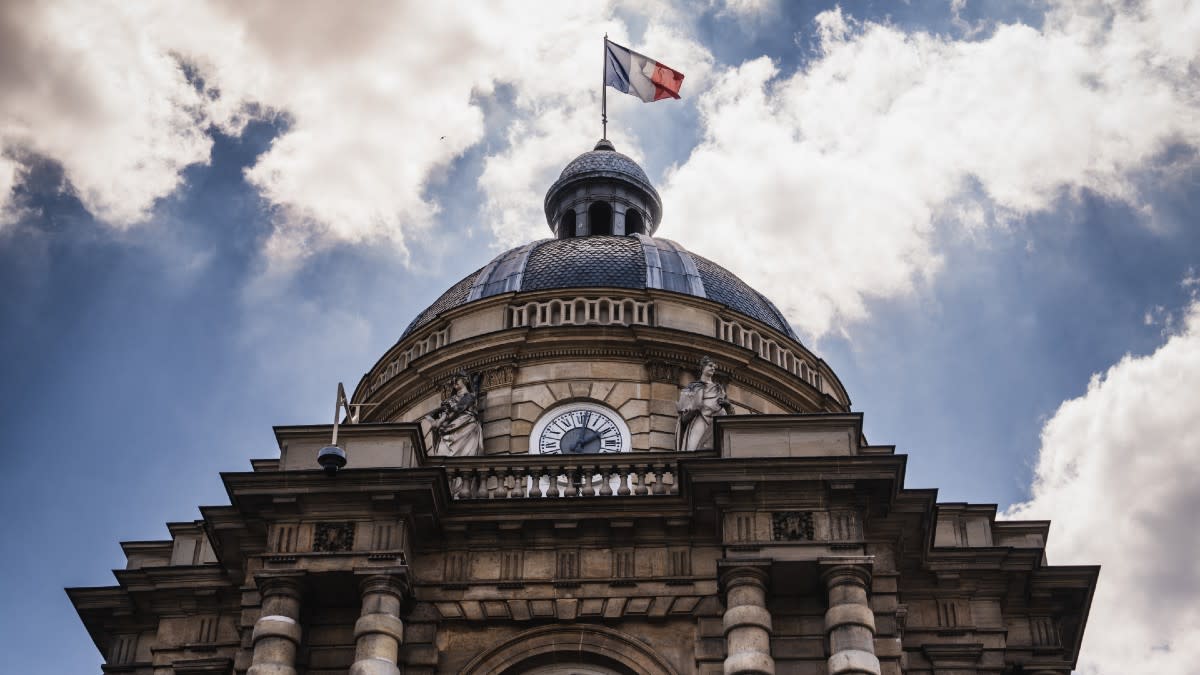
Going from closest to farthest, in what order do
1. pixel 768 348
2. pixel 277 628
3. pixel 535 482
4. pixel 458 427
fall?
pixel 277 628
pixel 535 482
pixel 458 427
pixel 768 348

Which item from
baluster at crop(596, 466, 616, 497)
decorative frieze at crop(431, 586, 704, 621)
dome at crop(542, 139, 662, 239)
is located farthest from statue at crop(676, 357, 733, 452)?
dome at crop(542, 139, 662, 239)

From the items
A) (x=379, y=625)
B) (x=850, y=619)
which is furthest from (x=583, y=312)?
(x=850, y=619)

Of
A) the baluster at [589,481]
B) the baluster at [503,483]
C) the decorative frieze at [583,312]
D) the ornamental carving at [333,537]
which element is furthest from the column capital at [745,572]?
the decorative frieze at [583,312]

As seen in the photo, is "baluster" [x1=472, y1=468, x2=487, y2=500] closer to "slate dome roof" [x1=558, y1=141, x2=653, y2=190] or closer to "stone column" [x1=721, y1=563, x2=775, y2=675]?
"stone column" [x1=721, y1=563, x2=775, y2=675]

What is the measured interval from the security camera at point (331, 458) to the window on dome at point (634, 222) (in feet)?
67.9

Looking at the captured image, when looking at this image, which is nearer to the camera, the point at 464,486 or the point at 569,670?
the point at 569,670

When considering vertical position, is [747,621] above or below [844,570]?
below

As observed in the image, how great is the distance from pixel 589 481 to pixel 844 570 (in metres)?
4.73

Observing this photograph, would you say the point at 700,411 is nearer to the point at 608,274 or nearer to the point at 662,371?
the point at 662,371

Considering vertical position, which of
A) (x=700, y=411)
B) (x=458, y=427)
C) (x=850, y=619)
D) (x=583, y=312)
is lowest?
(x=850, y=619)

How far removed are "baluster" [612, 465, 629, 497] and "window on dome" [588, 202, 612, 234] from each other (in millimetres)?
18483

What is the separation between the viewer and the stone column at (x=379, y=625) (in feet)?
78.9

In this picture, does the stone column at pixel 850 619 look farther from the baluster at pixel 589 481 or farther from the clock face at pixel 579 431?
the clock face at pixel 579 431

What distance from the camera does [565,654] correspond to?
82.8ft
